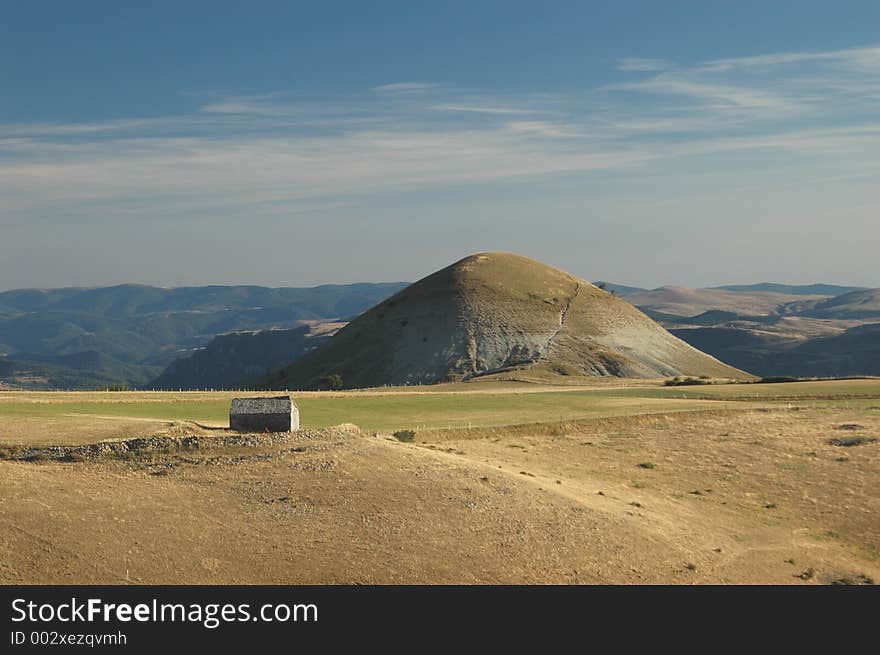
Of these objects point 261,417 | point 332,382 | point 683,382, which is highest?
point 261,417

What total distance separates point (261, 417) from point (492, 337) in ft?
328

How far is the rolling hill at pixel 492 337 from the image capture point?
416 ft

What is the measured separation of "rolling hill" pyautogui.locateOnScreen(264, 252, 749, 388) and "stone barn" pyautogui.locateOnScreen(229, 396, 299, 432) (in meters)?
82.1

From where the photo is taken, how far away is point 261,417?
36.9 meters

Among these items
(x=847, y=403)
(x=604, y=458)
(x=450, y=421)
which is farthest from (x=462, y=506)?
(x=847, y=403)

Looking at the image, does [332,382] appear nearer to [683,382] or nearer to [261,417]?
[683,382]

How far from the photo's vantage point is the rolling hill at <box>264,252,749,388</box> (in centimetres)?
12675

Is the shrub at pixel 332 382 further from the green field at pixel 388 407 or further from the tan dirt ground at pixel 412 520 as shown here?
the tan dirt ground at pixel 412 520

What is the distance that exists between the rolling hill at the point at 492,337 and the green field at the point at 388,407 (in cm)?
4120

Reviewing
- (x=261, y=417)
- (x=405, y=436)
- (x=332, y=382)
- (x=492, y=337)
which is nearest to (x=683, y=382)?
(x=492, y=337)

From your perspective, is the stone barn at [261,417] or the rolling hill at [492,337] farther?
the rolling hill at [492,337]

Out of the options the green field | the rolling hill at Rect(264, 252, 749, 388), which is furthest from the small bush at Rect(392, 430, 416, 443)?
the rolling hill at Rect(264, 252, 749, 388)

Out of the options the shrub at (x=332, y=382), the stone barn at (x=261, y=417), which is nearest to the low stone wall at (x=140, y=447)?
the stone barn at (x=261, y=417)
